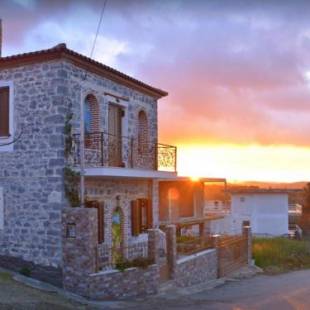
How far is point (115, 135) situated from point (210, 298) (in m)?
6.78

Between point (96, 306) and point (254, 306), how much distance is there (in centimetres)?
496

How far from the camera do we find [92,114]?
18.3 metres

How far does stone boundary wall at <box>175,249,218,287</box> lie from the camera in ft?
64.4

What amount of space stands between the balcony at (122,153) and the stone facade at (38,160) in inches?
33.9

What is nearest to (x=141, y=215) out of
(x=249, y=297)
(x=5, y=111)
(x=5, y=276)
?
(x=249, y=297)

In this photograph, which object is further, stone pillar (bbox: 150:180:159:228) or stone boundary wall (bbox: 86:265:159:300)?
stone pillar (bbox: 150:180:159:228)

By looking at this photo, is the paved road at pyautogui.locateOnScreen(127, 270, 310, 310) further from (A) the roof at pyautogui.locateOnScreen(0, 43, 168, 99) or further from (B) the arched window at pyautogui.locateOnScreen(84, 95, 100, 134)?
(A) the roof at pyautogui.locateOnScreen(0, 43, 168, 99)

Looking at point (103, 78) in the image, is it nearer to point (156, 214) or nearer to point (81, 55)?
point (81, 55)

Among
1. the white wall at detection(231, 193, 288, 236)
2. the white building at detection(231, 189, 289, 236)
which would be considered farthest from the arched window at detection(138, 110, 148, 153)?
the white wall at detection(231, 193, 288, 236)

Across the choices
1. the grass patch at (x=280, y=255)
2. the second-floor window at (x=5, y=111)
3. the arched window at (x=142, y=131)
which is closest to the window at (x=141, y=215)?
the arched window at (x=142, y=131)

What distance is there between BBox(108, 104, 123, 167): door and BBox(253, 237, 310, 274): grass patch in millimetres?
12836

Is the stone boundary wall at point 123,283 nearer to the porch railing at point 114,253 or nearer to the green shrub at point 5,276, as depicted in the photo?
the porch railing at point 114,253

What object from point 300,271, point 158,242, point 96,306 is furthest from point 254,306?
point 300,271

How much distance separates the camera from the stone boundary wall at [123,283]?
15.5 metres
